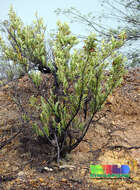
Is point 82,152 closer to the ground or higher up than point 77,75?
closer to the ground

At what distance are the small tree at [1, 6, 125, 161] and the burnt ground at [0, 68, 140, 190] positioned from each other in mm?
275

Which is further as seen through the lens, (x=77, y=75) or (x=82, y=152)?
(x=82, y=152)

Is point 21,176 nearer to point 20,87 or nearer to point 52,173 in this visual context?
point 52,173

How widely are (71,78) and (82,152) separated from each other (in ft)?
4.06

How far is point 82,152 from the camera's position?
12.1 feet

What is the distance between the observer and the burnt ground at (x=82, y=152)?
299 cm

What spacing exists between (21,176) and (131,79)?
12.3 feet

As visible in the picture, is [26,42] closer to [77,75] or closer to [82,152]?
[77,75]

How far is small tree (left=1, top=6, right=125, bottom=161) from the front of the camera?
2.94 m

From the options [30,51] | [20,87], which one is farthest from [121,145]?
[20,87]

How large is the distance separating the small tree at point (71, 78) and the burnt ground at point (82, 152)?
27cm

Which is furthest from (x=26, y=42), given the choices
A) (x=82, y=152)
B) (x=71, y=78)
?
(x=82, y=152)

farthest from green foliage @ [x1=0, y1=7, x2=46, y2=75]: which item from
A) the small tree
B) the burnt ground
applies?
the burnt ground

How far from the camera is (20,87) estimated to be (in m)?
5.36
